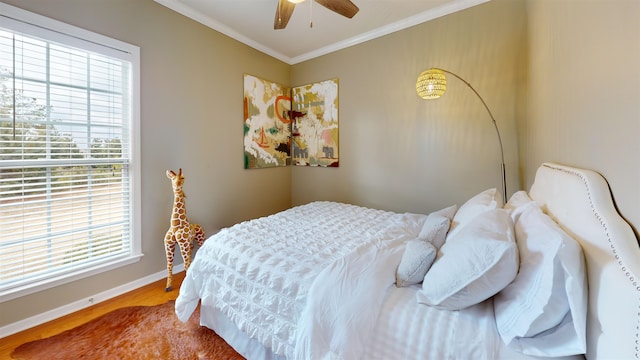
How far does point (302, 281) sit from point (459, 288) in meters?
0.69

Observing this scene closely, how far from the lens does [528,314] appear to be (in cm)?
81

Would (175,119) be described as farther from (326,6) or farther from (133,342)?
(133,342)

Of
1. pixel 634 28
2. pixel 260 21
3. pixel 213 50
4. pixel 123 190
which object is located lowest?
pixel 123 190

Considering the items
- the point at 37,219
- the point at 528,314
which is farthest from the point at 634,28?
the point at 37,219

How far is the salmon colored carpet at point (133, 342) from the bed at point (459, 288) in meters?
0.18

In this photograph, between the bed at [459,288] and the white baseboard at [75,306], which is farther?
the white baseboard at [75,306]

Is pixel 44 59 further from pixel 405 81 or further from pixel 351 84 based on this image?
pixel 405 81

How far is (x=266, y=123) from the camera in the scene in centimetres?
347

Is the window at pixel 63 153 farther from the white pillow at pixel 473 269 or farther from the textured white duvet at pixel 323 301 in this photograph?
the white pillow at pixel 473 269

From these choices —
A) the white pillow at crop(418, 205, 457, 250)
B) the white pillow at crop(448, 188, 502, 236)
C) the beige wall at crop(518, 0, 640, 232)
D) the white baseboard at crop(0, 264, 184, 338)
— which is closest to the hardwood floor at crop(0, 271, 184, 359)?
the white baseboard at crop(0, 264, 184, 338)

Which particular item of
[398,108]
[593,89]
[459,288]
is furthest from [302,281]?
[398,108]

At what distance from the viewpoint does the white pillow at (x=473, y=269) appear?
2.92ft

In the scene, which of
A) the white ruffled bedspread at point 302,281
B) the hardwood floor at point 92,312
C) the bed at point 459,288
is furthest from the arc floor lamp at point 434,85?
the hardwood floor at point 92,312

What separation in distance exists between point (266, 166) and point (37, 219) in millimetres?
2227
